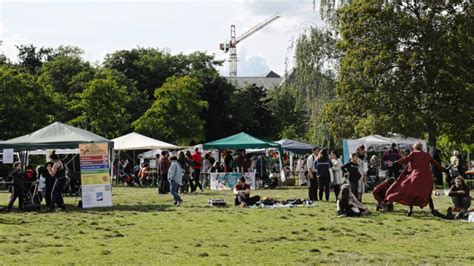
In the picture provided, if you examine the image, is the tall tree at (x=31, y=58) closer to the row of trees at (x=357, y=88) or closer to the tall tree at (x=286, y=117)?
the row of trees at (x=357, y=88)

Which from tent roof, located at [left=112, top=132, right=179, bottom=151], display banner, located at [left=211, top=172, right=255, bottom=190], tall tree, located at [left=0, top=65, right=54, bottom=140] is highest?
tall tree, located at [left=0, top=65, right=54, bottom=140]

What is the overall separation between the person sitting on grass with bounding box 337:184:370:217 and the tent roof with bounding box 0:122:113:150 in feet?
26.2

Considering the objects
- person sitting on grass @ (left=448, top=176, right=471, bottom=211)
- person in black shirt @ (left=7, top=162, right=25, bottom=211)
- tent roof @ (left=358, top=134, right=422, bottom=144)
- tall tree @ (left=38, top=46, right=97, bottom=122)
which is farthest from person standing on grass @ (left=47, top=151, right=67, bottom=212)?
tall tree @ (left=38, top=46, right=97, bottom=122)

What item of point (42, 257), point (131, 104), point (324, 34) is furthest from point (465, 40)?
point (131, 104)

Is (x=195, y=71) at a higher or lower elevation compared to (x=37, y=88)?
higher

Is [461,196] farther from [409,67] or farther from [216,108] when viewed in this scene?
[216,108]

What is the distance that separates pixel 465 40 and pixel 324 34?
391 inches

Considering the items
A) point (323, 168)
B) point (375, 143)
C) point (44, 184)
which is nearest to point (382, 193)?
point (323, 168)

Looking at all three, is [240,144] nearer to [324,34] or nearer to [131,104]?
[324,34]

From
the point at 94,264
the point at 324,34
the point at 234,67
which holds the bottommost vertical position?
the point at 94,264

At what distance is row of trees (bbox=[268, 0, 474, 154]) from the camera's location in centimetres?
3619

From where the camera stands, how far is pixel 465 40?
35906mm

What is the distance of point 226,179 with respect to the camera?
1177 inches

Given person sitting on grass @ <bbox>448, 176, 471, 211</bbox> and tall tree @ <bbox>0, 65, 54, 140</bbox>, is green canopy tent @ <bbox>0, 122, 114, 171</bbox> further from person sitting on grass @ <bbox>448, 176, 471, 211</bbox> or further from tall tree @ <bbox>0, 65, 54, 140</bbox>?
tall tree @ <bbox>0, 65, 54, 140</bbox>
